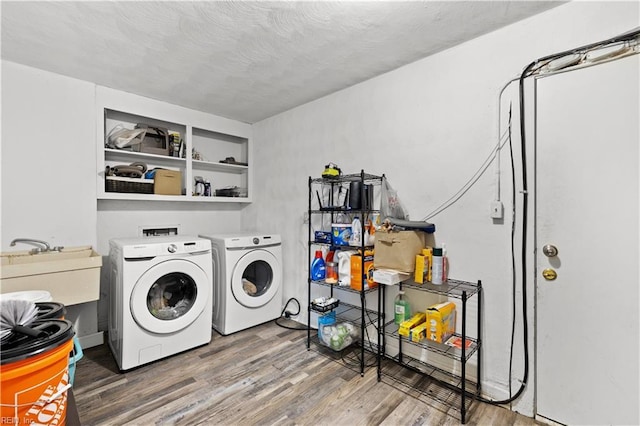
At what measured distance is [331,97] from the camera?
2.65m

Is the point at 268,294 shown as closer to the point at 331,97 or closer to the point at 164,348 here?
the point at 164,348

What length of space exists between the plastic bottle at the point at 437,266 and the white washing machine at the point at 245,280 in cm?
159

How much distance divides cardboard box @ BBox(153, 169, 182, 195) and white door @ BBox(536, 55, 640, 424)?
2919mm

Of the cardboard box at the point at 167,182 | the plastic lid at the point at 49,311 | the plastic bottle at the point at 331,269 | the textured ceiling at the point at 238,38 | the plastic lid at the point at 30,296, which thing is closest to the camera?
the plastic lid at the point at 49,311

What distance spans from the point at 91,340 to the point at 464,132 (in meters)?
3.27

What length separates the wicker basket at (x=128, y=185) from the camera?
8.55 ft

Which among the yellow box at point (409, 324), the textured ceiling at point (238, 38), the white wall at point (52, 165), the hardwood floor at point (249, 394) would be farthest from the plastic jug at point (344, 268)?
the white wall at point (52, 165)

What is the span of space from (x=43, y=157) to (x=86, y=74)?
2.36 ft

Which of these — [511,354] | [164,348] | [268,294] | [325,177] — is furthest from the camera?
[268,294]

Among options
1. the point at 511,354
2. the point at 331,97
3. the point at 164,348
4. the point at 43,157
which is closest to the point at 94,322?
the point at 164,348

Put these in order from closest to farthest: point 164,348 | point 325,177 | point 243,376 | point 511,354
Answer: point 511,354
point 243,376
point 164,348
point 325,177

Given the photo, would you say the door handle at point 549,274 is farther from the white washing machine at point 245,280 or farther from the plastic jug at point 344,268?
the white washing machine at point 245,280

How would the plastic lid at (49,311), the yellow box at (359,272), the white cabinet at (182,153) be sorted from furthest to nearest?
1. the white cabinet at (182,153)
2. the yellow box at (359,272)
3. the plastic lid at (49,311)

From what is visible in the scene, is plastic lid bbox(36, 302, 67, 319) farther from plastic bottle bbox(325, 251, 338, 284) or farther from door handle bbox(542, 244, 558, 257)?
door handle bbox(542, 244, 558, 257)
